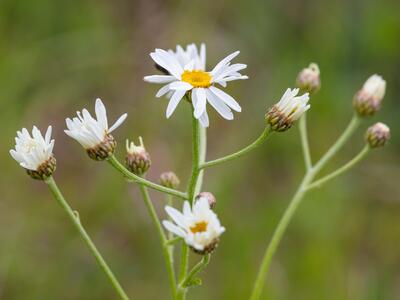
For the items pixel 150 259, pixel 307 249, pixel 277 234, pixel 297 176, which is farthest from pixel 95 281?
pixel 277 234

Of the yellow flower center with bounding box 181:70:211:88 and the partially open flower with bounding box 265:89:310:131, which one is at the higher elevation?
the yellow flower center with bounding box 181:70:211:88

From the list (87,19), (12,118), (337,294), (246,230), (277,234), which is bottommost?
(337,294)

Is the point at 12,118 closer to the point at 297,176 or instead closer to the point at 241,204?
the point at 241,204

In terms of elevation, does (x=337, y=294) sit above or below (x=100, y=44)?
below

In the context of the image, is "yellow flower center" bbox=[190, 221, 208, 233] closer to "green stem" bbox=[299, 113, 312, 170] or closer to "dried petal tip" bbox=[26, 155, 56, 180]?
"dried petal tip" bbox=[26, 155, 56, 180]

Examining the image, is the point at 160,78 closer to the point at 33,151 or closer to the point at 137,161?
the point at 137,161

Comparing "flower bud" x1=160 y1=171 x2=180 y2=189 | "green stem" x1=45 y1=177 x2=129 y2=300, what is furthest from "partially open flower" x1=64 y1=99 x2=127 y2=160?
"flower bud" x1=160 y1=171 x2=180 y2=189
